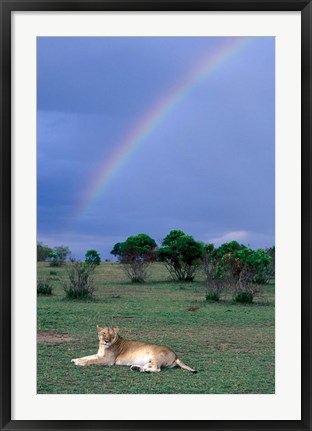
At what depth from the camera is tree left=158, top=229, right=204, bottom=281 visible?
33.6ft

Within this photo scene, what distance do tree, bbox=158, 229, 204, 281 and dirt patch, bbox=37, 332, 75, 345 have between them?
4745 mm

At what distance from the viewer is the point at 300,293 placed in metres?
2.88

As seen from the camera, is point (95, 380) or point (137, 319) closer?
point (95, 380)

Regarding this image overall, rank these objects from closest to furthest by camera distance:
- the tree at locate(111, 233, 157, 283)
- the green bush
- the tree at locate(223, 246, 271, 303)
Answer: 1. the green bush
2. the tree at locate(223, 246, 271, 303)
3. the tree at locate(111, 233, 157, 283)

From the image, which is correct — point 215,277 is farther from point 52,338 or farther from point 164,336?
point 52,338

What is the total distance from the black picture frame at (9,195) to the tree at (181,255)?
23.8ft

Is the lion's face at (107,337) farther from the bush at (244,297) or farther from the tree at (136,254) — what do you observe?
the tree at (136,254)

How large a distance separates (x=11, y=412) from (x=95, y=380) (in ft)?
3.99

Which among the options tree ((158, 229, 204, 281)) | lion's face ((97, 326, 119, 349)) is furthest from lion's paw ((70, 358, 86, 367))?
tree ((158, 229, 204, 281))

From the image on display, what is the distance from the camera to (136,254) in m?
10.7

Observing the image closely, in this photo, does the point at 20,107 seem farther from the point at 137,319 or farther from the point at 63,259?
the point at 63,259

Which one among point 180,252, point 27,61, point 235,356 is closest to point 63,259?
point 180,252

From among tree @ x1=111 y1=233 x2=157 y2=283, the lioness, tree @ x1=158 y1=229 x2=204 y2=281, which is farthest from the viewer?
tree @ x1=158 y1=229 x2=204 y2=281

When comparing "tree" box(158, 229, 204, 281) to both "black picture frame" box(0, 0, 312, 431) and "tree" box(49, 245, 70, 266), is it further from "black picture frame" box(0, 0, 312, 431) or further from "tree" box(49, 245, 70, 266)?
"black picture frame" box(0, 0, 312, 431)
